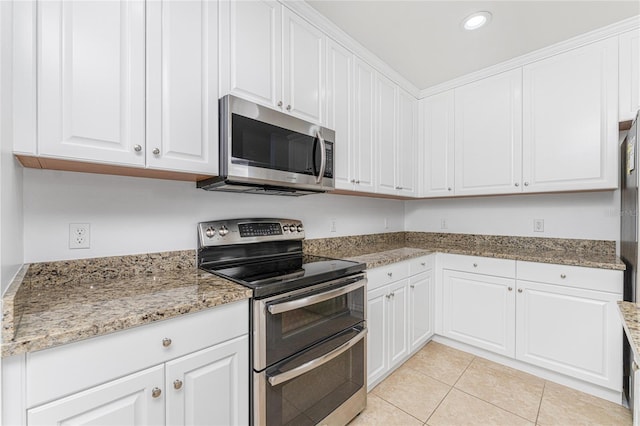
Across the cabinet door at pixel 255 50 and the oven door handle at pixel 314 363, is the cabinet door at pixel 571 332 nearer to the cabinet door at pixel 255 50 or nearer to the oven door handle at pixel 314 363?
the oven door handle at pixel 314 363

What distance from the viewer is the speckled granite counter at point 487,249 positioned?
2031mm

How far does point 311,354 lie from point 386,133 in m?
1.88

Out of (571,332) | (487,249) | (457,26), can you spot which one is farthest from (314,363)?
(457,26)

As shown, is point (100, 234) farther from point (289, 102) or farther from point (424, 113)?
point (424, 113)

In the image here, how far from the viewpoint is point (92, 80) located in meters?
1.06

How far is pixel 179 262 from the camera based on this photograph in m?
1.55

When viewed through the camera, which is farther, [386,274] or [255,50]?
[386,274]

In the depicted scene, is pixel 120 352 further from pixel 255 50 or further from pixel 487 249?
pixel 487 249

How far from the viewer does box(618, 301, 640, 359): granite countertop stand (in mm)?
773

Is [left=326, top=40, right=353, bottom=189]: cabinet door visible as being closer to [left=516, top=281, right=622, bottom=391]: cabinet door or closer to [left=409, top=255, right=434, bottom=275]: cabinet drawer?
[left=409, top=255, right=434, bottom=275]: cabinet drawer

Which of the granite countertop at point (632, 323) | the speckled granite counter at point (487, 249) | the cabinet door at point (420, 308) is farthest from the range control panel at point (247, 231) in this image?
the granite countertop at point (632, 323)

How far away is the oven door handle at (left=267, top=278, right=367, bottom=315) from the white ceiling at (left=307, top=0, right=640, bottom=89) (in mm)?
1673

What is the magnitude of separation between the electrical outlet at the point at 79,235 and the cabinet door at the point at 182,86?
0.44 metres

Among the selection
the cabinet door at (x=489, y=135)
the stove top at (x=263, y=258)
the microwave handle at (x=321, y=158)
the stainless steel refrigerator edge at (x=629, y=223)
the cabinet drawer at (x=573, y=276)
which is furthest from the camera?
the cabinet door at (x=489, y=135)
